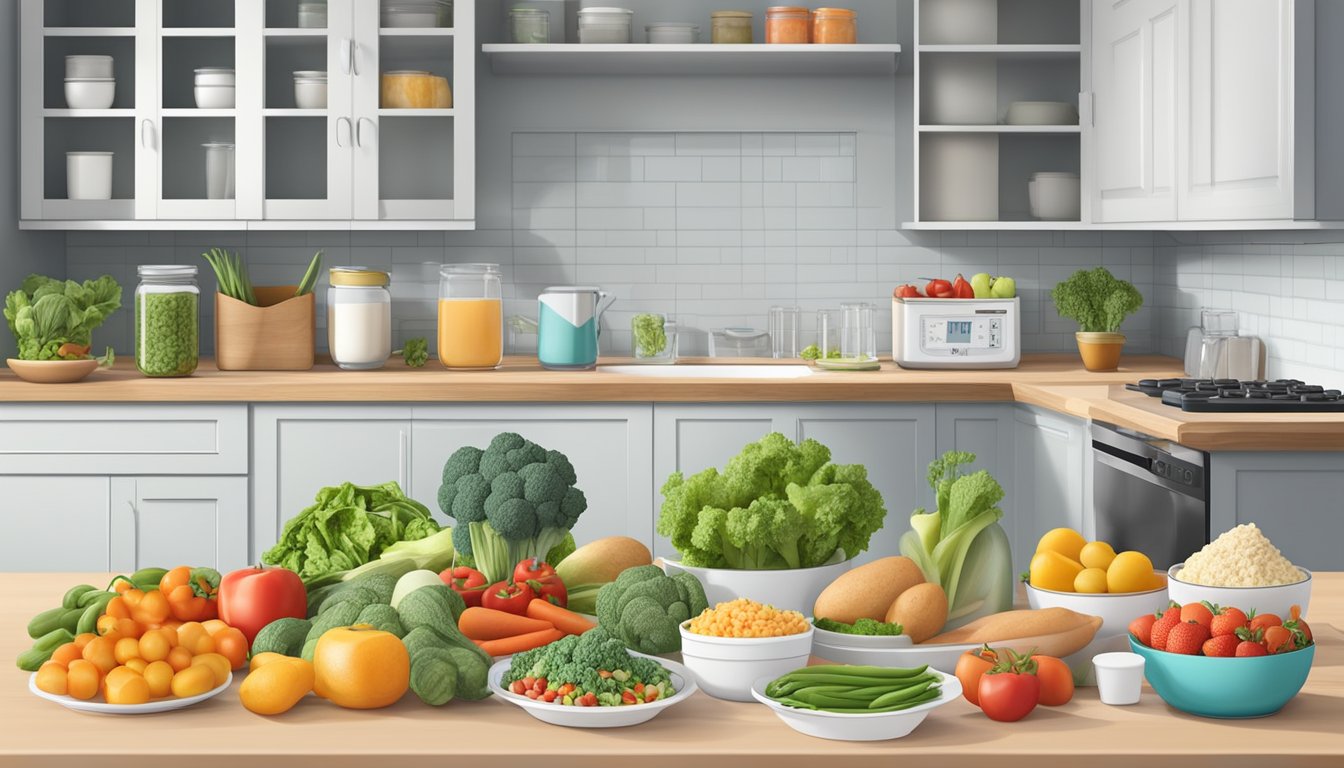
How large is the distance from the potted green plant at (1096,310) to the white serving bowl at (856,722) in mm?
3283

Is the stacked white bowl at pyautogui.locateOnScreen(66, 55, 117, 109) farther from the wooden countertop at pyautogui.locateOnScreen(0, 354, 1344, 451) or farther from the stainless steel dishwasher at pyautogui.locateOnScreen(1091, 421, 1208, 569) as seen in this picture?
the stainless steel dishwasher at pyautogui.locateOnScreen(1091, 421, 1208, 569)

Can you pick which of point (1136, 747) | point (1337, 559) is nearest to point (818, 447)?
point (1136, 747)

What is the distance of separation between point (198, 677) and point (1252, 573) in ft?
3.80

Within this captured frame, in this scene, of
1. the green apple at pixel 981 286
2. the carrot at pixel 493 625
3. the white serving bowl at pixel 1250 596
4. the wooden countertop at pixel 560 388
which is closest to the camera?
→ the white serving bowl at pixel 1250 596

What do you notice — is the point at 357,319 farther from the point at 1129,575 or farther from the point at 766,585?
the point at 1129,575

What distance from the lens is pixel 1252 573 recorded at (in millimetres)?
1537

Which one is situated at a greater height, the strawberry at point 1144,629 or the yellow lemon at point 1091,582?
the yellow lemon at point 1091,582

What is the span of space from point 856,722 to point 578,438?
9.52 feet

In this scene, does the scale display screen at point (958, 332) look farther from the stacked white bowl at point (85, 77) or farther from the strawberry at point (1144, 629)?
the strawberry at point (1144, 629)

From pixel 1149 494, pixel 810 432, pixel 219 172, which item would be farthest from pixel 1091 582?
pixel 219 172

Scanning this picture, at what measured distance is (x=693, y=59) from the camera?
15.4 ft

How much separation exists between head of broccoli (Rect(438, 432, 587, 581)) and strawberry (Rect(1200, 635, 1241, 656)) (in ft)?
2.62

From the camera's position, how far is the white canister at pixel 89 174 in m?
4.55

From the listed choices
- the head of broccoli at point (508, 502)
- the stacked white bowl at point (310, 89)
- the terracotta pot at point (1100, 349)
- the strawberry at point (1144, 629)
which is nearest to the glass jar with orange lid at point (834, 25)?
the terracotta pot at point (1100, 349)
